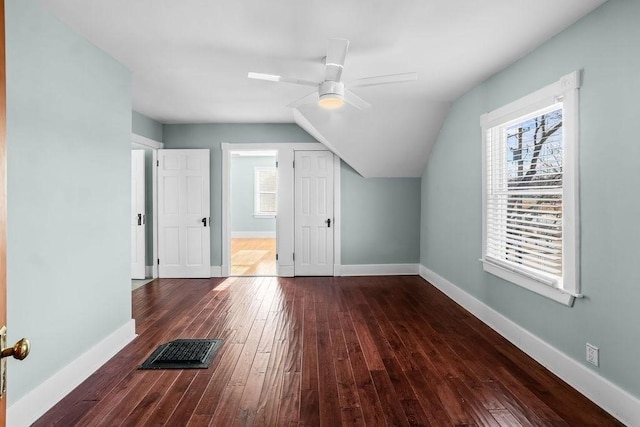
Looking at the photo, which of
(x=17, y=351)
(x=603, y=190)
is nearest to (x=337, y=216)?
(x=603, y=190)

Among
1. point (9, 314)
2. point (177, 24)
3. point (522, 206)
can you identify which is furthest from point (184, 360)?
point (522, 206)

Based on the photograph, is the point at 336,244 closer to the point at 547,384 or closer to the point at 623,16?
the point at 547,384

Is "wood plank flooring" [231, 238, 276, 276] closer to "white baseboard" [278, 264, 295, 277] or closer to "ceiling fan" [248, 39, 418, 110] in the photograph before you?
"white baseboard" [278, 264, 295, 277]

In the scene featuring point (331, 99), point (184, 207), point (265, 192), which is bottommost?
point (184, 207)

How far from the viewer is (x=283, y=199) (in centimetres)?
573

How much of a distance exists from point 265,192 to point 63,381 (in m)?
8.60

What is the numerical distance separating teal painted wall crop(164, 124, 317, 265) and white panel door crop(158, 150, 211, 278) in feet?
0.43

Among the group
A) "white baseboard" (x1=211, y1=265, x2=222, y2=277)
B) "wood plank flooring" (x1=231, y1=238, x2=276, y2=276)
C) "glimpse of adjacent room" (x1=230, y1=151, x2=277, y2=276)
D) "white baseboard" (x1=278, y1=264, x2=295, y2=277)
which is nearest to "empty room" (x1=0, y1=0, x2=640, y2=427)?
"white baseboard" (x1=211, y1=265, x2=222, y2=277)

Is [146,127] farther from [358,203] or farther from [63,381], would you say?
[63,381]

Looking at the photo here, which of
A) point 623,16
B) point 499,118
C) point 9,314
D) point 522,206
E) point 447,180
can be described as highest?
point 623,16

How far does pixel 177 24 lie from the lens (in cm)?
248

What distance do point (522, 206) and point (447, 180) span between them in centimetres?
162

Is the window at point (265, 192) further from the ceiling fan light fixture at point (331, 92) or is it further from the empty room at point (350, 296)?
the ceiling fan light fixture at point (331, 92)

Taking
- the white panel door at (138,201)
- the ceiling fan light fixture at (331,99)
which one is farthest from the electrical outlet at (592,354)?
the white panel door at (138,201)
